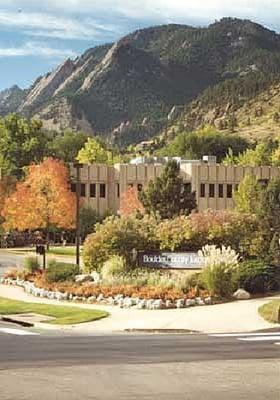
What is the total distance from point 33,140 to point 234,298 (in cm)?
7519

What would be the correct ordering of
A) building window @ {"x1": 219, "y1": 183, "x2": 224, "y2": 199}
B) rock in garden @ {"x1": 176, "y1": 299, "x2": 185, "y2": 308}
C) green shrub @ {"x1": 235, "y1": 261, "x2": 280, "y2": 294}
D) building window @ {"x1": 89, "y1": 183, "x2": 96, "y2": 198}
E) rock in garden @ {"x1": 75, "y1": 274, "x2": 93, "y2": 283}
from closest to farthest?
rock in garden @ {"x1": 176, "y1": 299, "x2": 185, "y2": 308} → green shrub @ {"x1": 235, "y1": 261, "x2": 280, "y2": 294} → rock in garden @ {"x1": 75, "y1": 274, "x2": 93, "y2": 283} → building window @ {"x1": 89, "y1": 183, "x2": 96, "y2": 198} → building window @ {"x1": 219, "y1": 183, "x2": 224, "y2": 199}

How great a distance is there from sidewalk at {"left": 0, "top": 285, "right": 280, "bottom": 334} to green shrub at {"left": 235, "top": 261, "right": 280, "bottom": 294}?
868 millimetres

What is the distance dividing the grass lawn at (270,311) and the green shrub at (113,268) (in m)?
8.58

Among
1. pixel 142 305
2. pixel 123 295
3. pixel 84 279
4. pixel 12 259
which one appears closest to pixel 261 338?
pixel 142 305

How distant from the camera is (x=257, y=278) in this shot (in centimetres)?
2970

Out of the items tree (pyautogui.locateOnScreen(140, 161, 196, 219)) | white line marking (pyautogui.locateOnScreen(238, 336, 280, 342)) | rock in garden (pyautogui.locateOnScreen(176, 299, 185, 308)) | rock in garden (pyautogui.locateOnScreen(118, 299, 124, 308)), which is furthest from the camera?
tree (pyautogui.locateOnScreen(140, 161, 196, 219))

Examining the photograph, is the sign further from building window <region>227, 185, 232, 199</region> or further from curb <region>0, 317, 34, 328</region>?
building window <region>227, 185, 232, 199</region>

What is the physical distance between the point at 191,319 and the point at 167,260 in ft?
33.0

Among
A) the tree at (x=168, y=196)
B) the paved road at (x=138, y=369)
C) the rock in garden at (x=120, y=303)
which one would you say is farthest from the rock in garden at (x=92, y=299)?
the tree at (x=168, y=196)

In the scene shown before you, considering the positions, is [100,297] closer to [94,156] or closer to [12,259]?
[12,259]

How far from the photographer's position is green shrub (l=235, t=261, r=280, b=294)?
29.5 metres

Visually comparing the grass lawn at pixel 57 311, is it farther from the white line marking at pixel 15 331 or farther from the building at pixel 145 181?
the building at pixel 145 181

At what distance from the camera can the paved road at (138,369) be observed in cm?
1125

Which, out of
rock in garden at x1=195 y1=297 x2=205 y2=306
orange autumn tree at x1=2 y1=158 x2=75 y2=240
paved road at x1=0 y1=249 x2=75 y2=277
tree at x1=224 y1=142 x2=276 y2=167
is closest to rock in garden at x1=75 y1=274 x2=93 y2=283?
rock in garden at x1=195 y1=297 x2=205 y2=306
